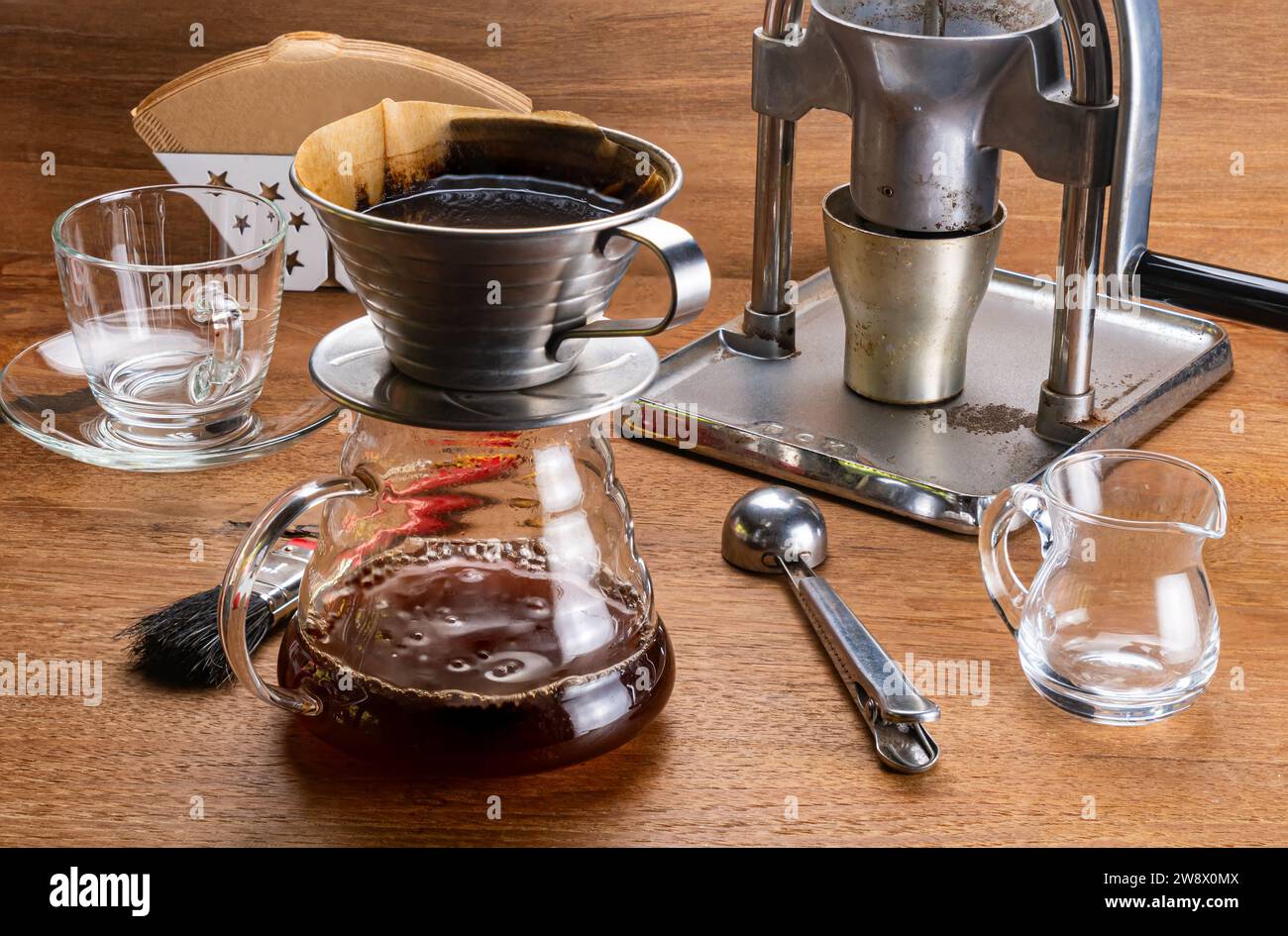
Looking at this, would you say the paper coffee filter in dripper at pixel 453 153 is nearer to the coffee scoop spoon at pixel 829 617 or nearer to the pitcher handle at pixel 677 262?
the pitcher handle at pixel 677 262

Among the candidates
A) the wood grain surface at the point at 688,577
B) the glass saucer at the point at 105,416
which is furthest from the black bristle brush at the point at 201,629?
the glass saucer at the point at 105,416

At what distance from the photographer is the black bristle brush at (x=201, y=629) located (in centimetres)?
71

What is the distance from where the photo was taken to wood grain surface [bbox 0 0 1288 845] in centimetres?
64

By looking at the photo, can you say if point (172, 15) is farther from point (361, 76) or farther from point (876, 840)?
point (876, 840)

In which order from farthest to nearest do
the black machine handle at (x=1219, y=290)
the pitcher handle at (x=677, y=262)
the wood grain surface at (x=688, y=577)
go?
the black machine handle at (x=1219, y=290)
the wood grain surface at (x=688, y=577)
the pitcher handle at (x=677, y=262)

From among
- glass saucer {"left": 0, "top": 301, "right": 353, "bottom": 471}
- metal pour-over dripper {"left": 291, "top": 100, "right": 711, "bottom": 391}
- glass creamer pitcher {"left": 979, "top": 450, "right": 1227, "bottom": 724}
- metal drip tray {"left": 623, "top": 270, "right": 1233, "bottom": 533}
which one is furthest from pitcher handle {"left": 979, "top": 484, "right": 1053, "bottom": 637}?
glass saucer {"left": 0, "top": 301, "right": 353, "bottom": 471}

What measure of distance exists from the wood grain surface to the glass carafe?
1.3 inches

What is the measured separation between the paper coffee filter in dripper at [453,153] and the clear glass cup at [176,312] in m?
0.28

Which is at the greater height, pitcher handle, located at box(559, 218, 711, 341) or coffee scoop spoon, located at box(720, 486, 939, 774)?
pitcher handle, located at box(559, 218, 711, 341)

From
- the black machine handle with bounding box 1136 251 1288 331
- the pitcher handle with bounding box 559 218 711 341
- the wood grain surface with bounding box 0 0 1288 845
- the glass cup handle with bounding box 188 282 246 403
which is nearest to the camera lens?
the pitcher handle with bounding box 559 218 711 341

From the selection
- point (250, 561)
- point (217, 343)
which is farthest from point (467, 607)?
point (217, 343)

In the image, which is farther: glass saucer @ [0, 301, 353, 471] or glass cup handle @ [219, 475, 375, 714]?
glass saucer @ [0, 301, 353, 471]

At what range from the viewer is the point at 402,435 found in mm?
634

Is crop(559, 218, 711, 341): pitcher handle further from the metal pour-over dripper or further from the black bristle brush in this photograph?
the black bristle brush
